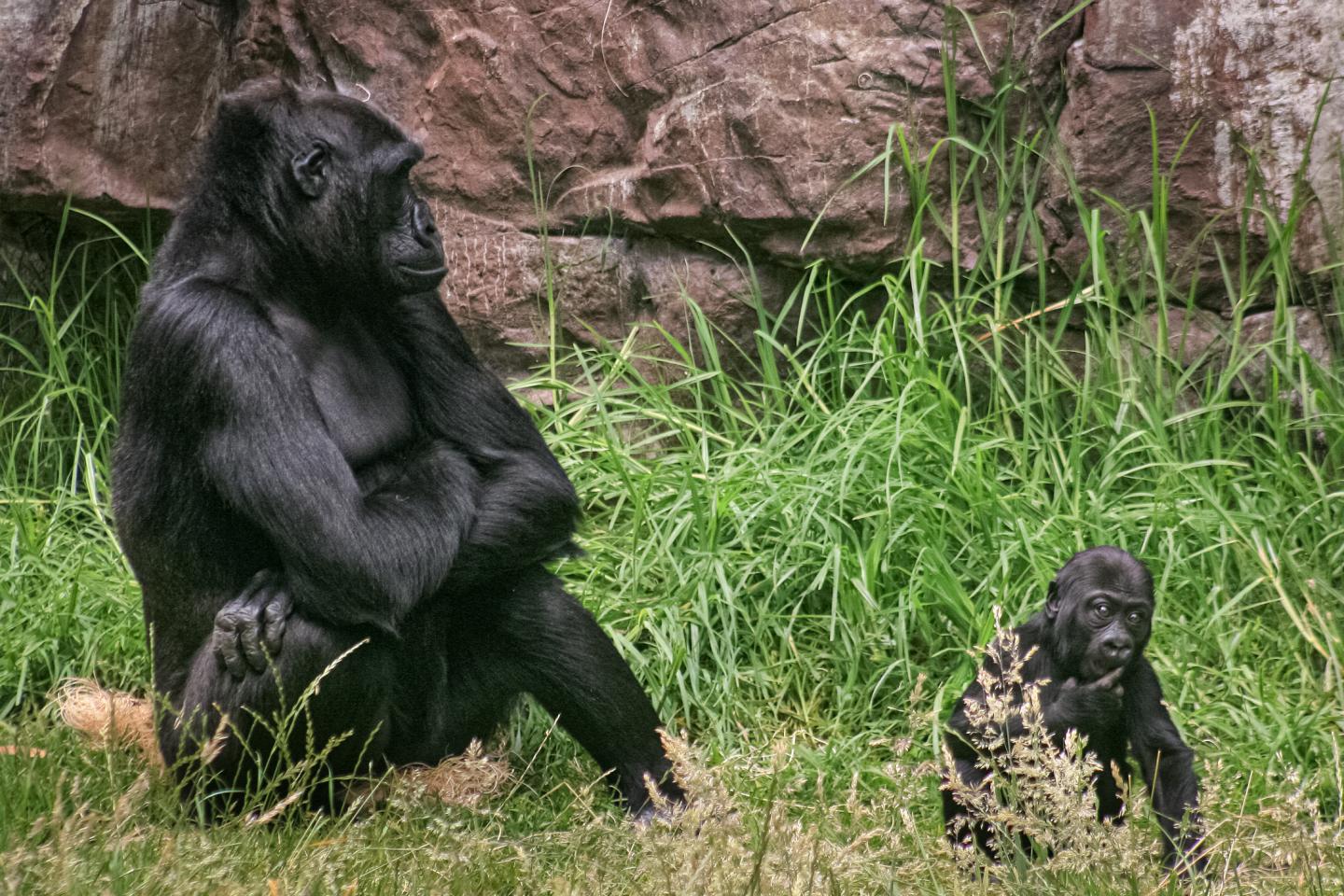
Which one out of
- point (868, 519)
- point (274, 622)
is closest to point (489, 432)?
point (274, 622)

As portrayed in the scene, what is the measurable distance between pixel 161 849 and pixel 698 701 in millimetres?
1772

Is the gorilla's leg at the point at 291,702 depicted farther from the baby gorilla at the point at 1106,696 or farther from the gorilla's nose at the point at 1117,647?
the gorilla's nose at the point at 1117,647

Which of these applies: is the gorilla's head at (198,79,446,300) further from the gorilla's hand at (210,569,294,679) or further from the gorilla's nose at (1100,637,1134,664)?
the gorilla's nose at (1100,637,1134,664)

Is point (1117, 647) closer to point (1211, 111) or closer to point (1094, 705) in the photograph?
point (1094, 705)

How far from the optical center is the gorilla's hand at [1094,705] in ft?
10.1

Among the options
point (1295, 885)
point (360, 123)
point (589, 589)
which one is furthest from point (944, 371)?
point (1295, 885)

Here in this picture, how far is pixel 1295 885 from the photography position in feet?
7.45

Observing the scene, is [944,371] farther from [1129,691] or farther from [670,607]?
[1129,691]

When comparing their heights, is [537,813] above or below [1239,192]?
below

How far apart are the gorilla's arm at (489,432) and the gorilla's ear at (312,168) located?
0.38 metres

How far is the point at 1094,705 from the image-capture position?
308cm

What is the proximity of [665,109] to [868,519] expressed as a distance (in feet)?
5.48

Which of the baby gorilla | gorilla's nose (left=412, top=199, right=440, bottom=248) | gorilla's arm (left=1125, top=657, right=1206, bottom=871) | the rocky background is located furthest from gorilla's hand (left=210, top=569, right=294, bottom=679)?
the rocky background

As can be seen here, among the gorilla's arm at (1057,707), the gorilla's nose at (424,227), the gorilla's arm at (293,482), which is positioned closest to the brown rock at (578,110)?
the gorilla's nose at (424,227)
